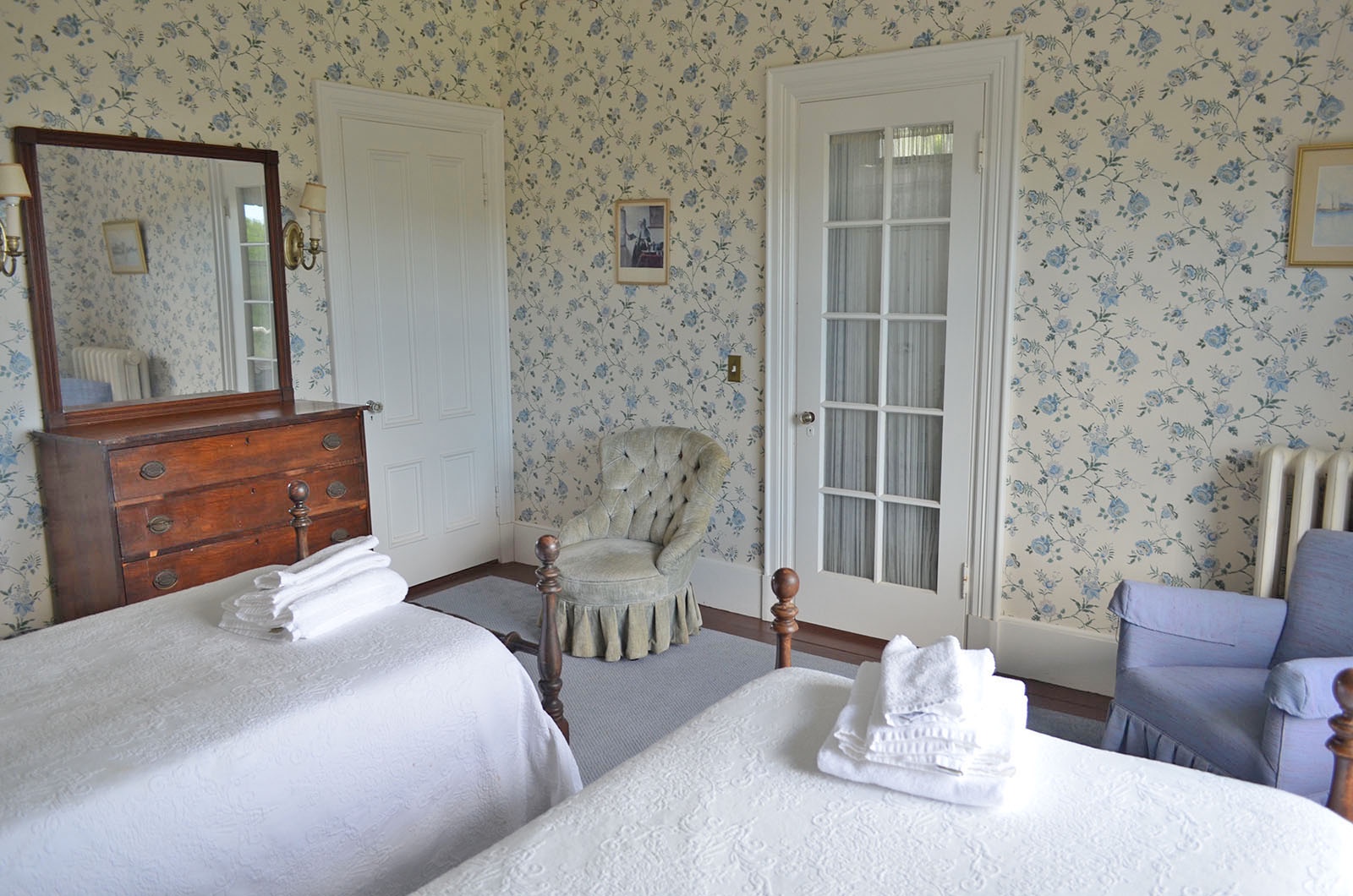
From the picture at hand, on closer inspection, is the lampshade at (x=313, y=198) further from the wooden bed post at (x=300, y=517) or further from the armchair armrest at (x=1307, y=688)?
the armchair armrest at (x=1307, y=688)

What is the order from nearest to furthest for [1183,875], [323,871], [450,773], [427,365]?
[1183,875], [323,871], [450,773], [427,365]

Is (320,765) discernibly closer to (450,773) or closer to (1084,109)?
(450,773)

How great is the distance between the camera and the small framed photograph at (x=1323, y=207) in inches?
125

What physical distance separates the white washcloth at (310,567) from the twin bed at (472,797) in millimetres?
163

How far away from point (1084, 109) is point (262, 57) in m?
3.31

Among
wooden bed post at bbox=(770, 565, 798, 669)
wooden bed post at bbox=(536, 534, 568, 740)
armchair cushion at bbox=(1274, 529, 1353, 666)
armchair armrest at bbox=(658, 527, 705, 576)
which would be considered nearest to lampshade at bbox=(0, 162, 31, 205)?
wooden bed post at bbox=(536, 534, 568, 740)

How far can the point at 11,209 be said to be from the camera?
354cm

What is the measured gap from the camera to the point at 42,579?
376cm

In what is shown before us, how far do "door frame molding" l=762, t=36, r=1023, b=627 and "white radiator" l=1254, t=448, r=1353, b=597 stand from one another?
0.93m

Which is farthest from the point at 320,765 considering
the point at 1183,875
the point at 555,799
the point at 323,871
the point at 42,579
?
the point at 42,579

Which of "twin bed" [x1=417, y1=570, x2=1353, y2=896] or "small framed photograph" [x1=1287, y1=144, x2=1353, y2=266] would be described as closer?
"twin bed" [x1=417, y1=570, x2=1353, y2=896]

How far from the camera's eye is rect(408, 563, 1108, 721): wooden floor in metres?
3.73

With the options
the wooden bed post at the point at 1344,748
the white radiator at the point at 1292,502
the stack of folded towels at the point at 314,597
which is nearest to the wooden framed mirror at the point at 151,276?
the stack of folded towels at the point at 314,597

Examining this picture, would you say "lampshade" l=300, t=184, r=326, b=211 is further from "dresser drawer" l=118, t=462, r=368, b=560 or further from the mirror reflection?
"dresser drawer" l=118, t=462, r=368, b=560
